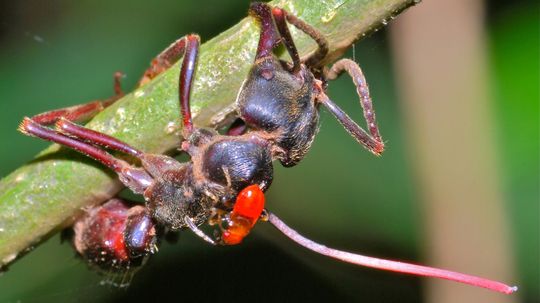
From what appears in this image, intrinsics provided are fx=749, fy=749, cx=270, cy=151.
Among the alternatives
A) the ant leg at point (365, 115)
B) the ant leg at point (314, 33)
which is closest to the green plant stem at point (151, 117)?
the ant leg at point (314, 33)

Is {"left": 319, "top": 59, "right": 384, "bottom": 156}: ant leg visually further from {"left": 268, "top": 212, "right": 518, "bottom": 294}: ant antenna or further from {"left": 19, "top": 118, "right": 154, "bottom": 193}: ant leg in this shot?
{"left": 19, "top": 118, "right": 154, "bottom": 193}: ant leg

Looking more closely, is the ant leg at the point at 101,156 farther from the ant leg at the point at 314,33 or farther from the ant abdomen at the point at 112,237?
the ant leg at the point at 314,33

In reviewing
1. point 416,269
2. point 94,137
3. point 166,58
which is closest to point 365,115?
point 416,269

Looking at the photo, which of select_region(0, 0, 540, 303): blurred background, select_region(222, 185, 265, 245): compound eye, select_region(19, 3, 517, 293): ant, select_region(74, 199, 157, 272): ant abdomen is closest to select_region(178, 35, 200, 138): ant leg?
select_region(19, 3, 517, 293): ant

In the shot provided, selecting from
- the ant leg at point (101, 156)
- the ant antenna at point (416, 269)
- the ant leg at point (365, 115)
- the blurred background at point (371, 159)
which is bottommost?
the blurred background at point (371, 159)

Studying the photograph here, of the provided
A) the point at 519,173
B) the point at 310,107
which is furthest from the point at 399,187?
the point at 310,107

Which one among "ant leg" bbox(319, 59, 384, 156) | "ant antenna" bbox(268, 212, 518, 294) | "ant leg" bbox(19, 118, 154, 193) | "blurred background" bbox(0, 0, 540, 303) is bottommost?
"blurred background" bbox(0, 0, 540, 303)
